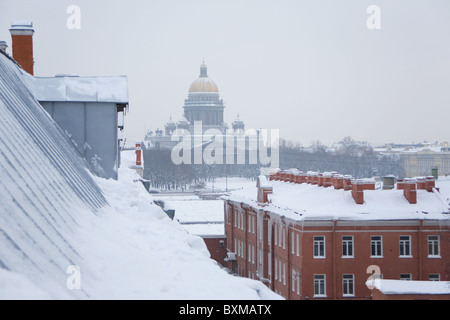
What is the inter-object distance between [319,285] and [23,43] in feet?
43.0

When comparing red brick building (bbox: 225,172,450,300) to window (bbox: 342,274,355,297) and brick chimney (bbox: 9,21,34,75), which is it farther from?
brick chimney (bbox: 9,21,34,75)

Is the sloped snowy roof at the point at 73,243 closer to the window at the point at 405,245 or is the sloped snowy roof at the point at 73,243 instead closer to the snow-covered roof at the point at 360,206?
the snow-covered roof at the point at 360,206

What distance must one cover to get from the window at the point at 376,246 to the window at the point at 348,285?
0.99 meters

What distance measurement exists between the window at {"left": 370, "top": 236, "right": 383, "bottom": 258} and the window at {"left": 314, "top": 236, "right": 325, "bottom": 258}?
1481 millimetres

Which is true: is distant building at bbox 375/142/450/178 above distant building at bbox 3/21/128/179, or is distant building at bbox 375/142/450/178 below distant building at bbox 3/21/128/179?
below

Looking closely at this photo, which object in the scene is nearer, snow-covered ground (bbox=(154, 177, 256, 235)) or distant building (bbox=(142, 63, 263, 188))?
snow-covered ground (bbox=(154, 177, 256, 235))

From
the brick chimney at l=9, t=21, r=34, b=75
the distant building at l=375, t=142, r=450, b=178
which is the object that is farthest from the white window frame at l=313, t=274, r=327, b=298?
the distant building at l=375, t=142, r=450, b=178

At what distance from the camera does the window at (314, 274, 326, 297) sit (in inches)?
870

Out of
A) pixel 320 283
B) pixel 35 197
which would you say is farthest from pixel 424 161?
pixel 35 197

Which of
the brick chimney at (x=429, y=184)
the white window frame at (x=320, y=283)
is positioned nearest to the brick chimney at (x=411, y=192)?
the brick chimney at (x=429, y=184)

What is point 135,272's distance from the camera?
12.7ft

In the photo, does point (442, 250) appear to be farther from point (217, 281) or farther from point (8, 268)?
point (8, 268)

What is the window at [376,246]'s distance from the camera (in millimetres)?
22250
